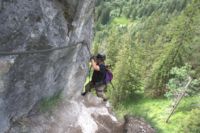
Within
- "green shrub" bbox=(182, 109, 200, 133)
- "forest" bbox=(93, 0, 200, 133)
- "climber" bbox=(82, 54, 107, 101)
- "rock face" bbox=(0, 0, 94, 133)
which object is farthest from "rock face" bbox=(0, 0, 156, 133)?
"forest" bbox=(93, 0, 200, 133)

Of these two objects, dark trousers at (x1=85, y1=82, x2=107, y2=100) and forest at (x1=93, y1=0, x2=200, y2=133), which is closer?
dark trousers at (x1=85, y1=82, x2=107, y2=100)

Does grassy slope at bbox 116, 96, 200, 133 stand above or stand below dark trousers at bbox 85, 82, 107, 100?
below

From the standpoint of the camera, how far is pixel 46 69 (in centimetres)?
1235

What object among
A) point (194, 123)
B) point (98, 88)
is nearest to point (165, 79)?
point (194, 123)

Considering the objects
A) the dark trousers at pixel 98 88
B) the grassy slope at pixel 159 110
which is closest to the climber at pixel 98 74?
the dark trousers at pixel 98 88

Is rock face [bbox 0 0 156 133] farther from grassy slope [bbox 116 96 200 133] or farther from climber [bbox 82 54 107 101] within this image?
grassy slope [bbox 116 96 200 133]

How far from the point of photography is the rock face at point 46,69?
32.0 feet

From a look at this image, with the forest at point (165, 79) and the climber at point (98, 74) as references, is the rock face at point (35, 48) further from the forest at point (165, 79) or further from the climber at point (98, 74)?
the forest at point (165, 79)

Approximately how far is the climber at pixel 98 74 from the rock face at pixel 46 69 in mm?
902

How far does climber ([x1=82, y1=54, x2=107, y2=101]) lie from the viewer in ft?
47.0

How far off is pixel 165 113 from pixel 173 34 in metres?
11.6

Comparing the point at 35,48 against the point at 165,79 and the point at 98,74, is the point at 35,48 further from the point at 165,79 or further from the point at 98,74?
the point at 165,79

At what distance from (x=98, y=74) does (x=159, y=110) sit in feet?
107

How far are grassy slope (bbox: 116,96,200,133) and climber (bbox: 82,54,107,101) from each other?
23.0 meters
